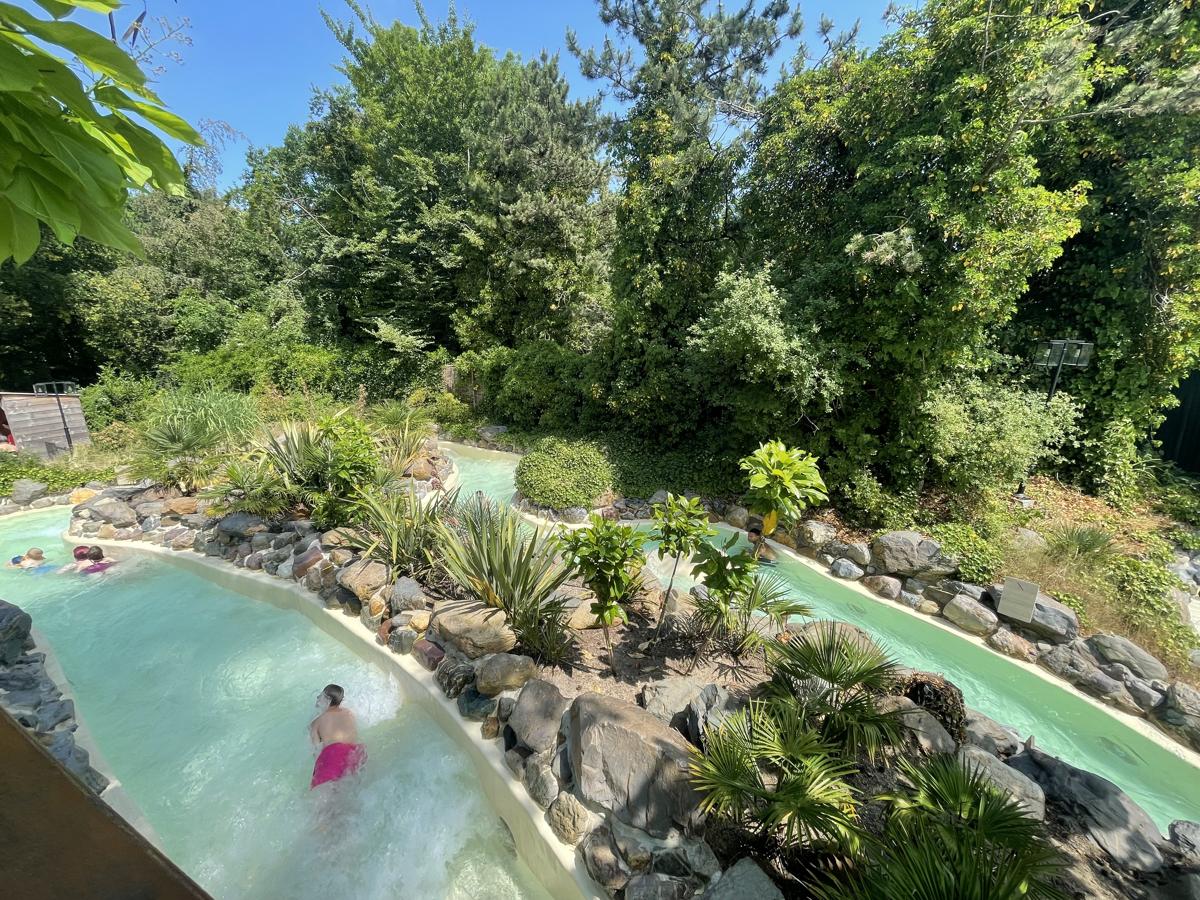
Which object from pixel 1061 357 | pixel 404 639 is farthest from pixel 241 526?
pixel 1061 357

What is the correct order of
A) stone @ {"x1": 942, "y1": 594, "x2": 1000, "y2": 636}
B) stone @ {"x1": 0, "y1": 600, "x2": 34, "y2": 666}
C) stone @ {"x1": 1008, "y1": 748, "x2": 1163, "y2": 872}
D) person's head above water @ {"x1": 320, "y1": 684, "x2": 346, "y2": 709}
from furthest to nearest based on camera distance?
stone @ {"x1": 942, "y1": 594, "x2": 1000, "y2": 636} < stone @ {"x1": 0, "y1": 600, "x2": 34, "y2": 666} < person's head above water @ {"x1": 320, "y1": 684, "x2": 346, "y2": 709} < stone @ {"x1": 1008, "y1": 748, "x2": 1163, "y2": 872}

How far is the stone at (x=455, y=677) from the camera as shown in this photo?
342cm

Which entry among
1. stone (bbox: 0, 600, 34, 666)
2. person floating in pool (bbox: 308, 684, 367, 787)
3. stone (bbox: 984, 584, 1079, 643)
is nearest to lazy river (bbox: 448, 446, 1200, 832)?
stone (bbox: 984, 584, 1079, 643)

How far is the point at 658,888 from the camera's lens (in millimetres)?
2217

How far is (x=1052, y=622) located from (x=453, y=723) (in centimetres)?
568

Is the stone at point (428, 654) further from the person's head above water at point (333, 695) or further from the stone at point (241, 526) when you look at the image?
the stone at point (241, 526)

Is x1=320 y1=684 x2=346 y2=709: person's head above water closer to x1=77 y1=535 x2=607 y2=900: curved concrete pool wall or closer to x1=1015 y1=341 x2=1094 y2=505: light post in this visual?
x1=77 y1=535 x2=607 y2=900: curved concrete pool wall

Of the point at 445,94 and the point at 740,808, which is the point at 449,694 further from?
the point at 445,94

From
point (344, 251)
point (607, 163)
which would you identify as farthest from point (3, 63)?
point (344, 251)

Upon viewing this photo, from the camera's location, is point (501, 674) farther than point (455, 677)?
No

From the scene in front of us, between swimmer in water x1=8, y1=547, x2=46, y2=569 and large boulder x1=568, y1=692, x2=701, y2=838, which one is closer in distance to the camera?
large boulder x1=568, y1=692, x2=701, y2=838

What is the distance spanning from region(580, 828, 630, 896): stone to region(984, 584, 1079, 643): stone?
486cm

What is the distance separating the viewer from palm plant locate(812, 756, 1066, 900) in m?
1.74

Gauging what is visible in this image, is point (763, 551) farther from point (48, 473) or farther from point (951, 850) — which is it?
point (48, 473)
